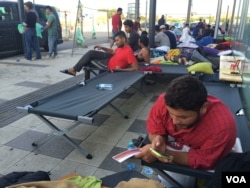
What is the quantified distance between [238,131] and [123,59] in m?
2.63

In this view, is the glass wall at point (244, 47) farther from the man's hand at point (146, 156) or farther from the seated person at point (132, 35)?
the seated person at point (132, 35)

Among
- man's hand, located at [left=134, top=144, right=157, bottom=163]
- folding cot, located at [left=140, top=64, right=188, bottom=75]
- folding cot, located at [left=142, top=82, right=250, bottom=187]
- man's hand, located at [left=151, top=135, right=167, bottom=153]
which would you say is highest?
man's hand, located at [left=151, top=135, right=167, bottom=153]

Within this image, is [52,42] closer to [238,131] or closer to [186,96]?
[238,131]

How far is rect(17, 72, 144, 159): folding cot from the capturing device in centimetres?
245

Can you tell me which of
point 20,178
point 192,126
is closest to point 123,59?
point 20,178

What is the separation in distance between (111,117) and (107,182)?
1621mm

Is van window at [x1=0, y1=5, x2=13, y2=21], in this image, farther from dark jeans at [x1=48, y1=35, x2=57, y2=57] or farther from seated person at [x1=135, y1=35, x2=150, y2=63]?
seated person at [x1=135, y1=35, x2=150, y2=63]

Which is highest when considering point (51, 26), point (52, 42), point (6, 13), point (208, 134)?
point (6, 13)

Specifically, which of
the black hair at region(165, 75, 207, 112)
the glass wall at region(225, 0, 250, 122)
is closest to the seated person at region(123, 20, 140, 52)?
the glass wall at region(225, 0, 250, 122)

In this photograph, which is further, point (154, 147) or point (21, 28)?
point (21, 28)

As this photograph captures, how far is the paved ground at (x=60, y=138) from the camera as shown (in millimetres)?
2338

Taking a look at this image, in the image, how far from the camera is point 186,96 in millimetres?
1326

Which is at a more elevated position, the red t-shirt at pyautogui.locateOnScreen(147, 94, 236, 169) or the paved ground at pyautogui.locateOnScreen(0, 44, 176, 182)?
the red t-shirt at pyautogui.locateOnScreen(147, 94, 236, 169)

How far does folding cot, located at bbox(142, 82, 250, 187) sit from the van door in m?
6.63
